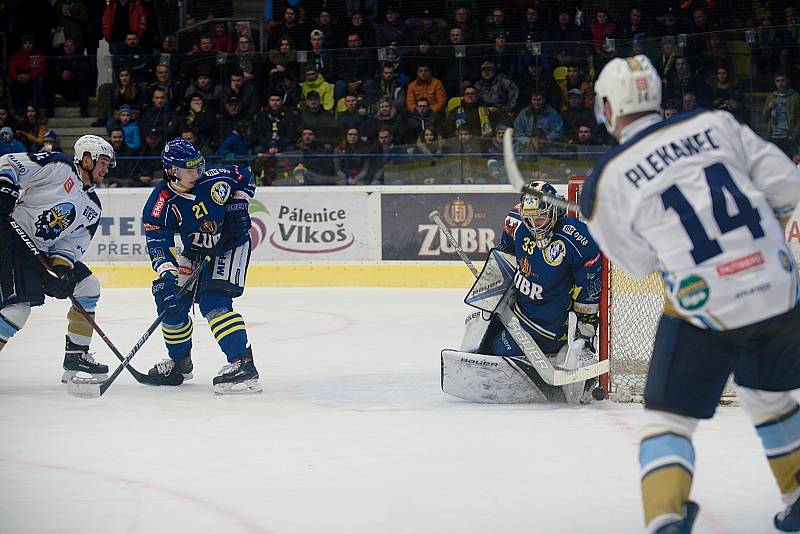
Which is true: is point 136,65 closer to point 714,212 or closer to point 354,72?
point 354,72

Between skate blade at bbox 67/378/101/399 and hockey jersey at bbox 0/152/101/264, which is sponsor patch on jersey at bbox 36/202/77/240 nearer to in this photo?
hockey jersey at bbox 0/152/101/264

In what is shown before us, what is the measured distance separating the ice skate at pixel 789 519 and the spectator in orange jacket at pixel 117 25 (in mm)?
8883

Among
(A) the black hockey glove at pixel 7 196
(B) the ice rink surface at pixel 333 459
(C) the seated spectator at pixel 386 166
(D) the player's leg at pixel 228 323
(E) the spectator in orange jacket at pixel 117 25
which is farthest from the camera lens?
(E) the spectator in orange jacket at pixel 117 25

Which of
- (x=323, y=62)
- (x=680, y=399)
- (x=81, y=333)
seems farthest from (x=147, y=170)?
(x=680, y=399)

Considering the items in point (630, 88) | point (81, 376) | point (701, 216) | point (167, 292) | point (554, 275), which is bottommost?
point (81, 376)

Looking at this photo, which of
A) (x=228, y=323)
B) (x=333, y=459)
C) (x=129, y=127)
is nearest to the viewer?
(x=333, y=459)

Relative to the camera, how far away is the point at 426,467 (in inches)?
127

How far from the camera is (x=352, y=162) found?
330 inches

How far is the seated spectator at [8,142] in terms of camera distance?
29.6 ft

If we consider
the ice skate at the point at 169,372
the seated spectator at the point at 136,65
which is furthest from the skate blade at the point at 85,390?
the seated spectator at the point at 136,65

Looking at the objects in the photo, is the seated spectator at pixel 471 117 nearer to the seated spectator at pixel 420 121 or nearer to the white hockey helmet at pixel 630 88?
the seated spectator at pixel 420 121

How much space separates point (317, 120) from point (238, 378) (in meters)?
4.50

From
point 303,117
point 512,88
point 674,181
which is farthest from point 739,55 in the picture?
point 674,181

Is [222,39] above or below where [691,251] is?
above
